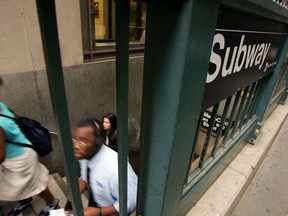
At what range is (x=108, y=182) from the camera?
1361 millimetres

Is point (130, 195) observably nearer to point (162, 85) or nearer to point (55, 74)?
point (162, 85)

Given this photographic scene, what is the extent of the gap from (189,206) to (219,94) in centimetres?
94

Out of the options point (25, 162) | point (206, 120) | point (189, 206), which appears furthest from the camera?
point (206, 120)

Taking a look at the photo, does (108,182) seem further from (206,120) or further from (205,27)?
(206,120)

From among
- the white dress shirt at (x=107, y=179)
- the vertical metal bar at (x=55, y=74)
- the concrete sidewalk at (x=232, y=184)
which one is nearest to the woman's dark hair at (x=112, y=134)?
the white dress shirt at (x=107, y=179)

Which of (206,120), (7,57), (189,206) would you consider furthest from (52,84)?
(206,120)

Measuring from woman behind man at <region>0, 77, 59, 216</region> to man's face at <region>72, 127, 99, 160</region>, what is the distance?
0.72 m

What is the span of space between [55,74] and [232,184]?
6.31ft

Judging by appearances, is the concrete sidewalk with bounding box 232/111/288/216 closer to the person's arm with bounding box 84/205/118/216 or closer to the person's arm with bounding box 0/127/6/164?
the person's arm with bounding box 84/205/118/216

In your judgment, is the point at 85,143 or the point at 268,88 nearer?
the point at 85,143

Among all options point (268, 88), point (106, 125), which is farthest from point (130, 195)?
point (268, 88)

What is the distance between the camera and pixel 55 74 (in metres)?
0.47

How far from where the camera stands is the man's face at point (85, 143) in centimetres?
140

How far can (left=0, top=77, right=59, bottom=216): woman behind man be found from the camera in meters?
1.74
